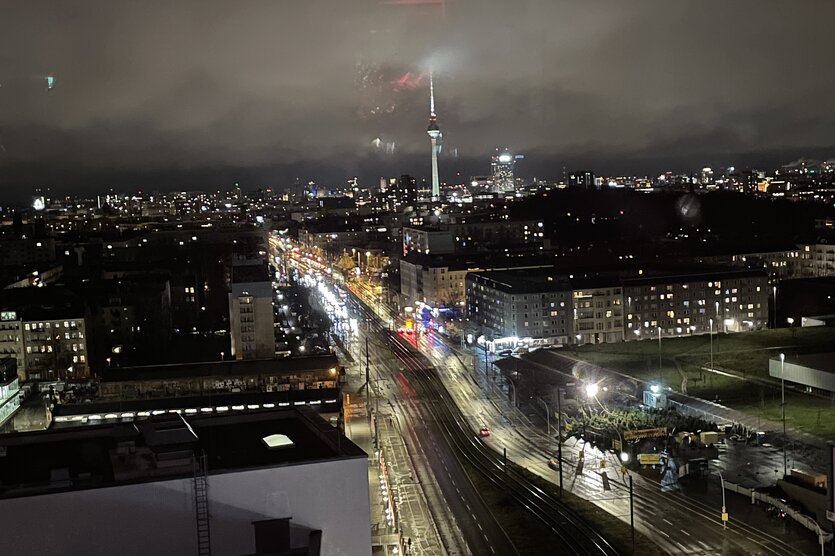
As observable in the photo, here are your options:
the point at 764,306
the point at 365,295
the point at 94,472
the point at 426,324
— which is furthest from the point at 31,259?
the point at 94,472

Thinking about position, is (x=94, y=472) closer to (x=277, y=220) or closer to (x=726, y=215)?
(x=726, y=215)

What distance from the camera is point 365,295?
2320 cm

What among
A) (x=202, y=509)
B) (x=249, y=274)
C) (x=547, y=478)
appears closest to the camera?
(x=202, y=509)

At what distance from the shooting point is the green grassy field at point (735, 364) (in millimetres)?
9898

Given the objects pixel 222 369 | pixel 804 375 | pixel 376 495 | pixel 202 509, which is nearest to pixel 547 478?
pixel 376 495

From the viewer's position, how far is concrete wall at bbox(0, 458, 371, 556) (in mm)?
2584

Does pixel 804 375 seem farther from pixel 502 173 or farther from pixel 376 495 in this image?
pixel 502 173

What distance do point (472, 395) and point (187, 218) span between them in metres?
38.2

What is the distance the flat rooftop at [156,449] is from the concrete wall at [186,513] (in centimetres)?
4

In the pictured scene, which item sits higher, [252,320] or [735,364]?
[252,320]

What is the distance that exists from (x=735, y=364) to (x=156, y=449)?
1100 centimetres

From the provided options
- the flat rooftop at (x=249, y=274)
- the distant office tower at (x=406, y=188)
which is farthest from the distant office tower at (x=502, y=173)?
the flat rooftop at (x=249, y=274)

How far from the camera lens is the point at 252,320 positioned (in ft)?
45.6

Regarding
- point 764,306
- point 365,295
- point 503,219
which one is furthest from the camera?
point 503,219
